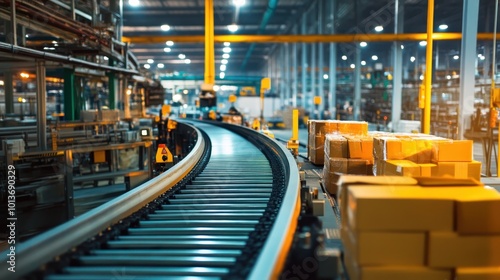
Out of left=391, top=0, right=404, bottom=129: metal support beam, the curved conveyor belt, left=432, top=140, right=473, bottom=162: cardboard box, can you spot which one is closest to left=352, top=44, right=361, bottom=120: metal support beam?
left=391, top=0, right=404, bottom=129: metal support beam

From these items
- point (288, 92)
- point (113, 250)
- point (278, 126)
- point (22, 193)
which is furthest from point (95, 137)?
point (288, 92)

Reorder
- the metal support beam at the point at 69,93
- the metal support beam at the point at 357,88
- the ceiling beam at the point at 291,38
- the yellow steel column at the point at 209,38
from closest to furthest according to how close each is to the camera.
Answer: the yellow steel column at the point at 209,38
the metal support beam at the point at 69,93
the ceiling beam at the point at 291,38
the metal support beam at the point at 357,88

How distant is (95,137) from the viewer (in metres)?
13.1

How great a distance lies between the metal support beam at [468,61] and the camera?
11312 mm

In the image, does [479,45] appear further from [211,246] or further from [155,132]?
[211,246]

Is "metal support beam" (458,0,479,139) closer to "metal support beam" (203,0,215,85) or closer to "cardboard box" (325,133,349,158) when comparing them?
"cardboard box" (325,133,349,158)

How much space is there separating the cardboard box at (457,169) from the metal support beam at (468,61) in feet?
21.0

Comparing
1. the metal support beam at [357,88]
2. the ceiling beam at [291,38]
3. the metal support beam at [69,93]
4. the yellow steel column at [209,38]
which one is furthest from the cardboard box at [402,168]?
the metal support beam at [357,88]

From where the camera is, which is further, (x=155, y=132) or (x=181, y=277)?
(x=155, y=132)

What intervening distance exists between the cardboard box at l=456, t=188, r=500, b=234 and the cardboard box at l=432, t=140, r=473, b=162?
2891 mm

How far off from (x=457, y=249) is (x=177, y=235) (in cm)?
208

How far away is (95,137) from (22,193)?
3.88 meters

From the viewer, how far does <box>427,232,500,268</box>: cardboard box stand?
2.62 m

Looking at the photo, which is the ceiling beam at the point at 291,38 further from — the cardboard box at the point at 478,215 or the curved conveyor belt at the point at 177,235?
the cardboard box at the point at 478,215
